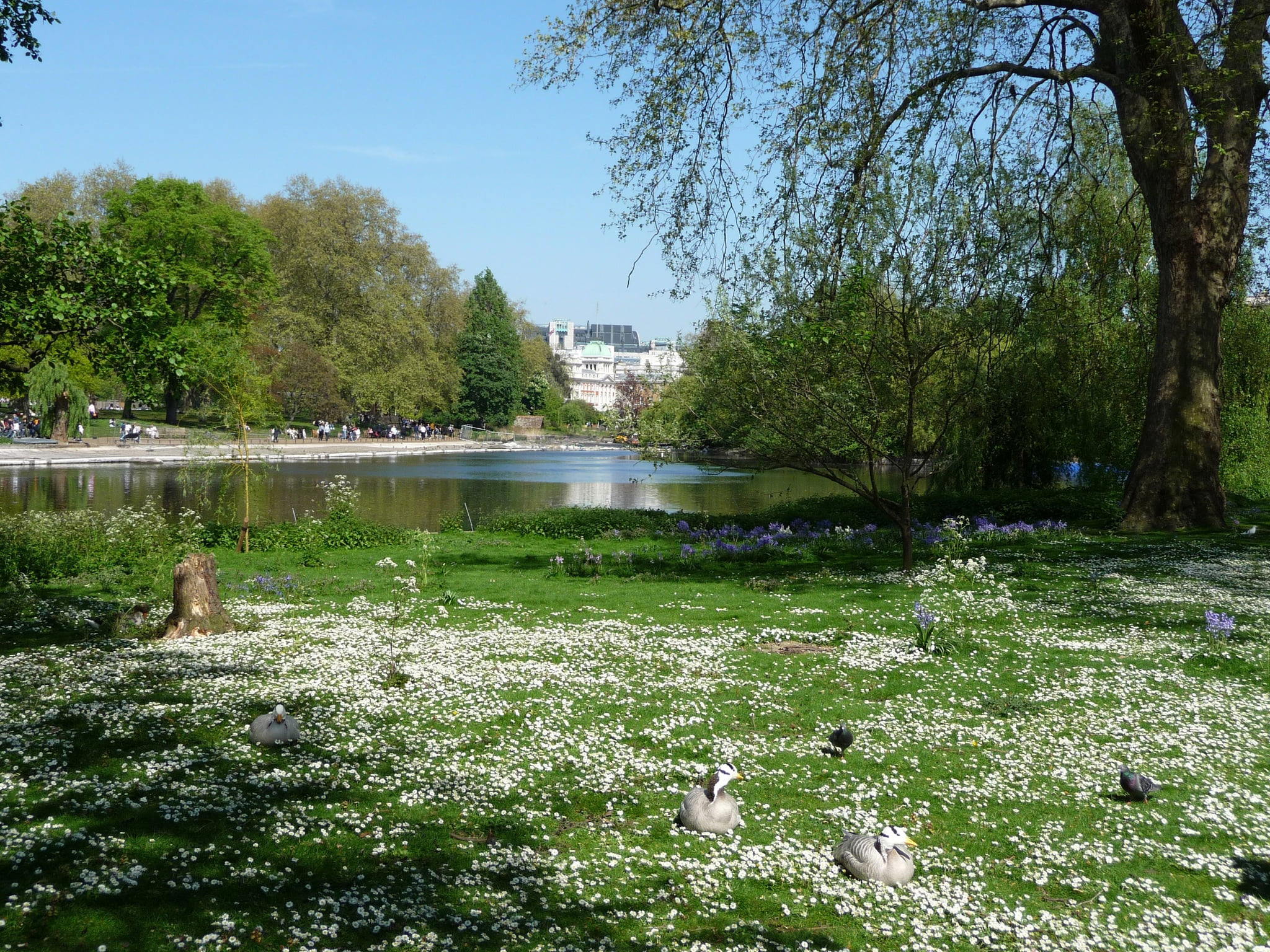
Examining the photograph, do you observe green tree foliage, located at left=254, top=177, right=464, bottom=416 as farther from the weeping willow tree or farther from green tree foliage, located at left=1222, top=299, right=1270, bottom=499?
green tree foliage, located at left=1222, top=299, right=1270, bottom=499

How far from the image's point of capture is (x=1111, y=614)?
38.4ft

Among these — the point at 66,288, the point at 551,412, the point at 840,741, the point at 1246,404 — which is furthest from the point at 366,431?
the point at 840,741

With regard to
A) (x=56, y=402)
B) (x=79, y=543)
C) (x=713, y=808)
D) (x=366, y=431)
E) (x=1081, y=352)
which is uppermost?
(x=1081, y=352)

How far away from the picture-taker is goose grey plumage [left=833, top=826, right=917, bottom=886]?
5344mm

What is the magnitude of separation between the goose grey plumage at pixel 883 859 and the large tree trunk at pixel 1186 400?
52.3ft

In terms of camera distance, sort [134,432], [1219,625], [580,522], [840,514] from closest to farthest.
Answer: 1. [1219,625]
2. [580,522]
3. [840,514]
4. [134,432]

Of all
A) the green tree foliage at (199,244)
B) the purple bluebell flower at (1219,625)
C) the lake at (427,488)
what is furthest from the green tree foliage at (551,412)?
the purple bluebell flower at (1219,625)

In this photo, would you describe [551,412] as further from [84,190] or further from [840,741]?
[840,741]

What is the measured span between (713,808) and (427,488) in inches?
1421

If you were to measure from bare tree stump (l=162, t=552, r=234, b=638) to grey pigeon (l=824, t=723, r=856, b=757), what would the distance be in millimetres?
6828

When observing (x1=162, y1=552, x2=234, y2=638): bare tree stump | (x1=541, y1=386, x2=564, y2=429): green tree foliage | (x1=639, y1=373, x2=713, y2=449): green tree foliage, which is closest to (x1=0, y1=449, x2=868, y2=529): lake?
(x1=639, y1=373, x2=713, y2=449): green tree foliage

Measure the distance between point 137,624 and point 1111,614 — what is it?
11.5 meters

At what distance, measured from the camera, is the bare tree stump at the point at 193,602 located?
10.1 m

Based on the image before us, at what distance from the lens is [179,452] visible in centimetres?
5175
